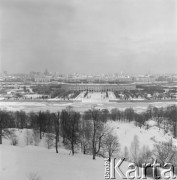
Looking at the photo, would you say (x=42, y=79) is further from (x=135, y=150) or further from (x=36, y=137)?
(x=135, y=150)

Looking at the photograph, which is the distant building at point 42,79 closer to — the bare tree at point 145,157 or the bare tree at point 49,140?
the bare tree at point 49,140

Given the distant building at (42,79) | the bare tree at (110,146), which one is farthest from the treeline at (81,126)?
the distant building at (42,79)

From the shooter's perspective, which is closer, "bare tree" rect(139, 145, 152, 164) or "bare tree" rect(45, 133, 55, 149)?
"bare tree" rect(139, 145, 152, 164)

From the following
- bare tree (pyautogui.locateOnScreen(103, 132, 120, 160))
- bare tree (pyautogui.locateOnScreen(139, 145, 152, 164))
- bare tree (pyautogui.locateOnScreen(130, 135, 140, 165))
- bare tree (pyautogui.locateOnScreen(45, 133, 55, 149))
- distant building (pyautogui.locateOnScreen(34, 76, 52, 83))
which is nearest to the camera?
bare tree (pyautogui.locateOnScreen(139, 145, 152, 164))

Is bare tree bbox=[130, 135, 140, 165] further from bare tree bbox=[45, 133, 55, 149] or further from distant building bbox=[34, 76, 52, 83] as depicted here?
distant building bbox=[34, 76, 52, 83]

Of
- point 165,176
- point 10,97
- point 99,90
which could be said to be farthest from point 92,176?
point 99,90

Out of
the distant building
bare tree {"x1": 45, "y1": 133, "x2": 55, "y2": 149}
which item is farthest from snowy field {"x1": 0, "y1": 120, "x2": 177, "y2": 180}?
the distant building

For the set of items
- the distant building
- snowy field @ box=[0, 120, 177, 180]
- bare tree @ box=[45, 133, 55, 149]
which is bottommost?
bare tree @ box=[45, 133, 55, 149]

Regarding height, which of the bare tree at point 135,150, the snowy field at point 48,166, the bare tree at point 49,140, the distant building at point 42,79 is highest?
the distant building at point 42,79
